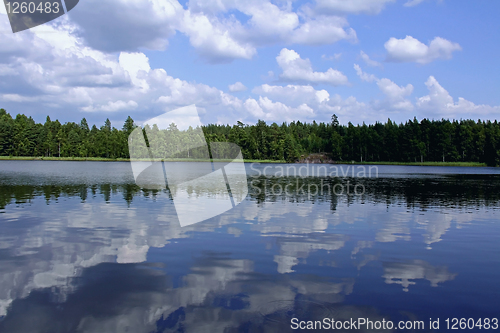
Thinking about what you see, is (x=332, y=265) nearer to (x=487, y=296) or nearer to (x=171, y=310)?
(x=487, y=296)

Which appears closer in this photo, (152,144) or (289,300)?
(289,300)

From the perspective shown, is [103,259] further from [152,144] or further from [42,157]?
[42,157]

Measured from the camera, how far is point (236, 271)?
12.5 meters

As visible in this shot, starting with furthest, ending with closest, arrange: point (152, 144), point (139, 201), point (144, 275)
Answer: point (152, 144), point (139, 201), point (144, 275)

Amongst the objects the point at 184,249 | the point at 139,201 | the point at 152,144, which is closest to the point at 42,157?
the point at 152,144

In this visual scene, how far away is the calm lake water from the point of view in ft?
30.2

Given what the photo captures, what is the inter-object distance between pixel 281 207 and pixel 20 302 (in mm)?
20463

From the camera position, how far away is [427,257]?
15.0 meters

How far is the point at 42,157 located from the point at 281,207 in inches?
7280

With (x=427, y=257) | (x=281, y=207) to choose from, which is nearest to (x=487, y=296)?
(x=427, y=257)

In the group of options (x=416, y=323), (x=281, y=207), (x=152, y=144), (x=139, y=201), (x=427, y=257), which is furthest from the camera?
(x=152, y=144)

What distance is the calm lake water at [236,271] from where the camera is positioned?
921 centimetres

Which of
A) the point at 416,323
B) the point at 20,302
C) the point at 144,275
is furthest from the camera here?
the point at 144,275

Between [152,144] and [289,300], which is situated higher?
[152,144]
